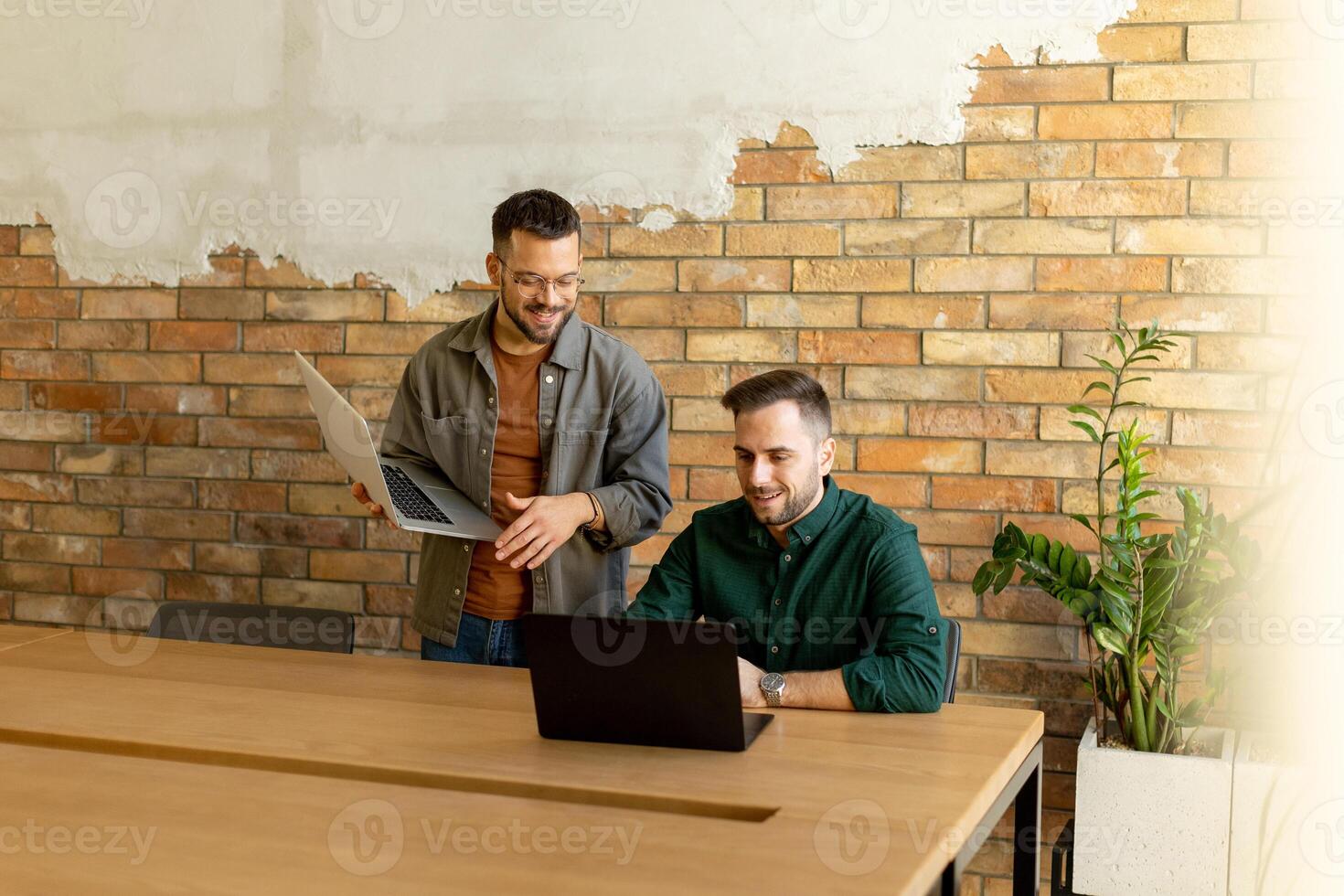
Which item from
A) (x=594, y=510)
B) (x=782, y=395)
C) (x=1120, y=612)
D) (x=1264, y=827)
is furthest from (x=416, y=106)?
(x=1264, y=827)

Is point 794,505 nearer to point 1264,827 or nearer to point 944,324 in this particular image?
point 944,324

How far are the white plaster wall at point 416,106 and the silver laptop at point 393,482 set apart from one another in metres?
0.97

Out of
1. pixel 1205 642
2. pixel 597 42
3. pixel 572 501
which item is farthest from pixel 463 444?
pixel 1205 642

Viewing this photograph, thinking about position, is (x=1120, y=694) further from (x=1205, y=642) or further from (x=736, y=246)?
(x=736, y=246)

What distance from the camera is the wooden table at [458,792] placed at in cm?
140

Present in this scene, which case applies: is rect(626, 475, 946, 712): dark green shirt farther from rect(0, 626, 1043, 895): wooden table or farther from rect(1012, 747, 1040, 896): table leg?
rect(1012, 747, 1040, 896): table leg

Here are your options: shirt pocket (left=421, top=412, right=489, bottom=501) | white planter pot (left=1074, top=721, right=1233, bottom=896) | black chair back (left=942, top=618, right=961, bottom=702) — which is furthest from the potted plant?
shirt pocket (left=421, top=412, right=489, bottom=501)

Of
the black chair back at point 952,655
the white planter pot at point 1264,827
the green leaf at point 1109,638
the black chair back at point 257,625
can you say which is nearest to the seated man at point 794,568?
the black chair back at point 952,655

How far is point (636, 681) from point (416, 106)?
216 centimetres

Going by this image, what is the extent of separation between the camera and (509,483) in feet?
8.73

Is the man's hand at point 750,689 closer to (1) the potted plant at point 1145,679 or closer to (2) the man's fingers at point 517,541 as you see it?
(2) the man's fingers at point 517,541

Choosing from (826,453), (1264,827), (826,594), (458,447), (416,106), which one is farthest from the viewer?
(416,106)

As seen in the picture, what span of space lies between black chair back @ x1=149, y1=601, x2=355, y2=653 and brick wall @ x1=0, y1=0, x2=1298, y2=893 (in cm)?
72

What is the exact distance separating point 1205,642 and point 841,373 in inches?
41.8
